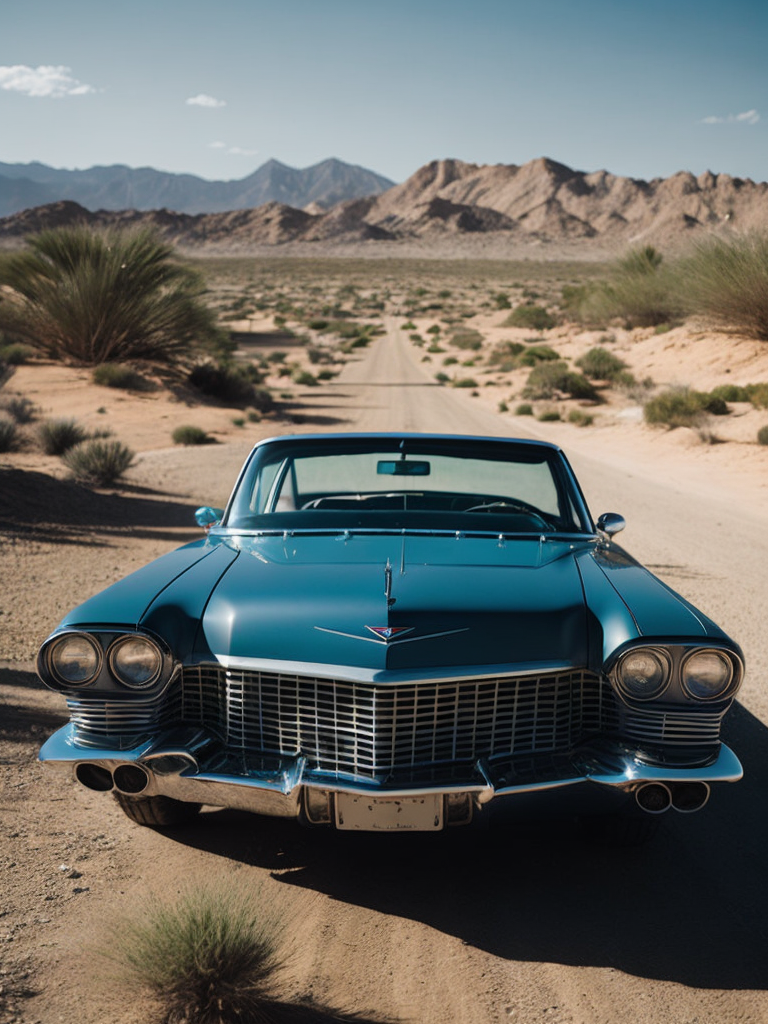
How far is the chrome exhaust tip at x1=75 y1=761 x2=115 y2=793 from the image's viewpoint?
3184mm

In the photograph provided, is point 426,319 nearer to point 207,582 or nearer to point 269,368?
point 269,368

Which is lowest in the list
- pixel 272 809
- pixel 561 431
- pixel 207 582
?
pixel 561 431

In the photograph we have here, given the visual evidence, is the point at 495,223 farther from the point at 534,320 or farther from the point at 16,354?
the point at 16,354

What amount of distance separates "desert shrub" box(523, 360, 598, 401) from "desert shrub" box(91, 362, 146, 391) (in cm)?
993

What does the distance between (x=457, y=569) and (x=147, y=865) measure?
5.15 ft

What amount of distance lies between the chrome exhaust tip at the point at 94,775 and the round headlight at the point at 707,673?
192 centimetres

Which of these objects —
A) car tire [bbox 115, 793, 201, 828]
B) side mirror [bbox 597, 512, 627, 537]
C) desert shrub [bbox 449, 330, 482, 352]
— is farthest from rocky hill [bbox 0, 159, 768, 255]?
car tire [bbox 115, 793, 201, 828]

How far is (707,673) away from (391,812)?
1.12 meters

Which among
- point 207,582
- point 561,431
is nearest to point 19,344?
point 561,431

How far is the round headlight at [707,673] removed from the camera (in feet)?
10.3

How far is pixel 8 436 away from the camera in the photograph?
46.9 ft

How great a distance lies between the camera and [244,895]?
10.5ft

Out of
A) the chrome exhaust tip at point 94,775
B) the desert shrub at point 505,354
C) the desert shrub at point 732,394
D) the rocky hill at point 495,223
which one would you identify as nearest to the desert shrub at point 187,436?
the desert shrub at point 732,394

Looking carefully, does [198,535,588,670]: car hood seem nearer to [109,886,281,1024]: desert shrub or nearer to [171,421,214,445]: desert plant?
[109,886,281,1024]: desert shrub
